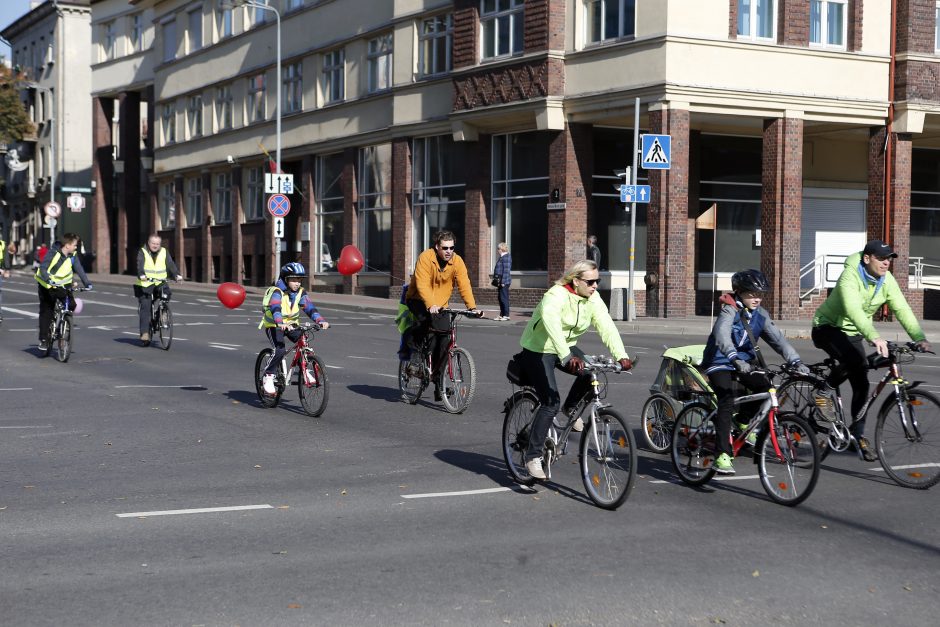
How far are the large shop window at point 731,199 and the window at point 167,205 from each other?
94.1 ft

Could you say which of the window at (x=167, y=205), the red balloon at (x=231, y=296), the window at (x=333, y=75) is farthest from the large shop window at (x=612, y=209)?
the window at (x=167, y=205)

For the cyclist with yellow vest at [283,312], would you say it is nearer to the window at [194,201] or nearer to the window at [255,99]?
the window at [255,99]

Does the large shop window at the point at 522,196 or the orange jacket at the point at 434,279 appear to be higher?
the large shop window at the point at 522,196

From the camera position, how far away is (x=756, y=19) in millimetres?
29719

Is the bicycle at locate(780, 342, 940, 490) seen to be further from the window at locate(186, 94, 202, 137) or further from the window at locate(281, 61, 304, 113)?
the window at locate(186, 94, 202, 137)

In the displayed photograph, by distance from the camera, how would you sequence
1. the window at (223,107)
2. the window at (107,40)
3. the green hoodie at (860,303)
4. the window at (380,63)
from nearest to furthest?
the green hoodie at (860,303) < the window at (380,63) < the window at (223,107) < the window at (107,40)

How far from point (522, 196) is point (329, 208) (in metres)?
11.4

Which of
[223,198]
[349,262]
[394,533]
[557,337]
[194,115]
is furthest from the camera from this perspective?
[194,115]

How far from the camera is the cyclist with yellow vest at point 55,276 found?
17.9 metres

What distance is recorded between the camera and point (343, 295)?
4016 cm

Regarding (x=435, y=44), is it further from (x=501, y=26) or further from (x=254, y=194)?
(x=254, y=194)

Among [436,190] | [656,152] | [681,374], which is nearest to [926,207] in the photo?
[656,152]

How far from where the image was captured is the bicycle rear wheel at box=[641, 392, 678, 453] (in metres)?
9.88

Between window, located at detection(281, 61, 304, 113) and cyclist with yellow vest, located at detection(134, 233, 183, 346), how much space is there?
24614 millimetres
